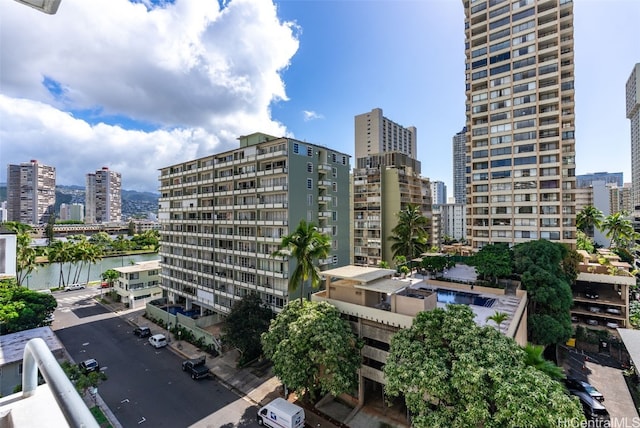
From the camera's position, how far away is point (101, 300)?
56969 mm

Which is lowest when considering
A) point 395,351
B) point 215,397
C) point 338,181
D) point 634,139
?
point 215,397

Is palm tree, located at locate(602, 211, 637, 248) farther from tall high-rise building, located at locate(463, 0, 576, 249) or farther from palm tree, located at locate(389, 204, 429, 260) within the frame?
palm tree, located at locate(389, 204, 429, 260)

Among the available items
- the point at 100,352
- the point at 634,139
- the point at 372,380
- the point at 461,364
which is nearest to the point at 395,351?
the point at 461,364

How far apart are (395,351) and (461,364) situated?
4.19m

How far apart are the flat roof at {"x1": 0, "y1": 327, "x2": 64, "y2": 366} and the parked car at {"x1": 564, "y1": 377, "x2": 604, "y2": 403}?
46.6 m

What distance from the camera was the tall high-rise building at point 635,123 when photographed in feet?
379

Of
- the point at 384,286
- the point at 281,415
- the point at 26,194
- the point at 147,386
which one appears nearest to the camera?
the point at 281,415

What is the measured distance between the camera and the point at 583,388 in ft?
93.7

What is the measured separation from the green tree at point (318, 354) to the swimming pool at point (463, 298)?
10.4 m

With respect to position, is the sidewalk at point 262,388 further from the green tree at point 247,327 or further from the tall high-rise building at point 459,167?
the tall high-rise building at point 459,167

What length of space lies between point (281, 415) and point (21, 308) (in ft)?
105

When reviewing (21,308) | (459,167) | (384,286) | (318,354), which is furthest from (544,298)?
(459,167)

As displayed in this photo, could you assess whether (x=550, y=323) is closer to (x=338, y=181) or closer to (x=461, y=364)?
(x=461, y=364)

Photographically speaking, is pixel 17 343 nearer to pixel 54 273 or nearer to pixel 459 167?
pixel 54 273
